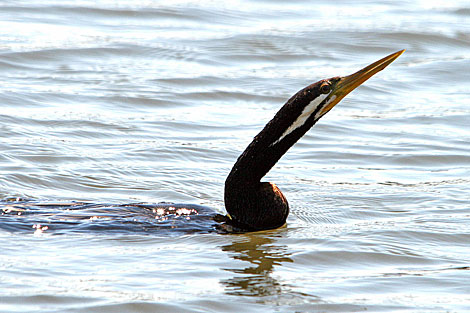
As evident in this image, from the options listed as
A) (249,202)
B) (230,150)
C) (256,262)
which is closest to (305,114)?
(249,202)

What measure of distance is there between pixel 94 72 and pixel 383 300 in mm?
7352

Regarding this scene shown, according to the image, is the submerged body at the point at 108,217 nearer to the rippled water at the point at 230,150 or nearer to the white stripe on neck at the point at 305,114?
the rippled water at the point at 230,150

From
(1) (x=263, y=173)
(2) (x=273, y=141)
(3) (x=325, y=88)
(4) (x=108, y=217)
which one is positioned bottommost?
(4) (x=108, y=217)

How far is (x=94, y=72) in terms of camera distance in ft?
41.3

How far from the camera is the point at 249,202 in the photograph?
7.10 meters

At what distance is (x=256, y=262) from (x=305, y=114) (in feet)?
3.51

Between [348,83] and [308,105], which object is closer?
[308,105]

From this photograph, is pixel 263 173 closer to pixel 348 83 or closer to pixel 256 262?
pixel 256 262

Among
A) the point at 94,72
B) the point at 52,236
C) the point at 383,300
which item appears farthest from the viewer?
the point at 94,72

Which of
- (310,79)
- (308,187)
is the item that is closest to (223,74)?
(310,79)

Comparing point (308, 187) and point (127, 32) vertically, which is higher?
point (127, 32)

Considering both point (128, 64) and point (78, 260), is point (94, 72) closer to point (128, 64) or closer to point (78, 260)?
point (128, 64)

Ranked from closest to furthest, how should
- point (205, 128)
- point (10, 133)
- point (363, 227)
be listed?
1. point (363, 227)
2. point (10, 133)
3. point (205, 128)

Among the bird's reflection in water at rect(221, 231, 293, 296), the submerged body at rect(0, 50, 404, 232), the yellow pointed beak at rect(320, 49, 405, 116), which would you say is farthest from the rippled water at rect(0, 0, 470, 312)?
the yellow pointed beak at rect(320, 49, 405, 116)
